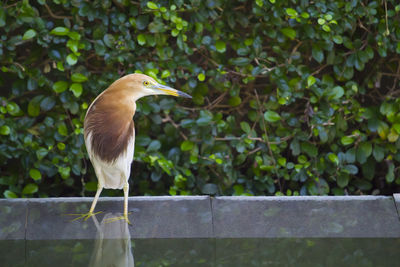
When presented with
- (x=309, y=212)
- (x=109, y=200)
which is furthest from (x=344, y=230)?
(x=109, y=200)

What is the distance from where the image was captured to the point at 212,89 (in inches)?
126

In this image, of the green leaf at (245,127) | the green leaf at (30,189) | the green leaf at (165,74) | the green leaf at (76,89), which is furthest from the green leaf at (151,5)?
the green leaf at (30,189)

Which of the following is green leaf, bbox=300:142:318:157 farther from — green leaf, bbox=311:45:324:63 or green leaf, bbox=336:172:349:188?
green leaf, bbox=311:45:324:63

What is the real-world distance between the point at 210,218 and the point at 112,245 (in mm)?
443

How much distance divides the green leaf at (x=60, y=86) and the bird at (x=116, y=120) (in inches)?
26.6

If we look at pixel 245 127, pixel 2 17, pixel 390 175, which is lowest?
pixel 390 175

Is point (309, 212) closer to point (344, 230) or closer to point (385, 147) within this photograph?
point (344, 230)

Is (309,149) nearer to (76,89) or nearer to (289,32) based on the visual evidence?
(289,32)

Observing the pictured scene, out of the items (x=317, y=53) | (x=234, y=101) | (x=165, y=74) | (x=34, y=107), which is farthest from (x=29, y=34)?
(x=317, y=53)

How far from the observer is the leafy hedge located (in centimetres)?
285

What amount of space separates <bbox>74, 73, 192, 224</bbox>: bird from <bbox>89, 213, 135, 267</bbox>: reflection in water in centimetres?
22

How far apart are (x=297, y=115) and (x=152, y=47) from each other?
3.12 ft

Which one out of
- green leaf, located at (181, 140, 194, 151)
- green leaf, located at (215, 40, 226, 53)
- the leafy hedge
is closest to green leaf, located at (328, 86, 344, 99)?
the leafy hedge

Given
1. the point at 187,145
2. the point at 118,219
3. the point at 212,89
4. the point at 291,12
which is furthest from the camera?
the point at 212,89
